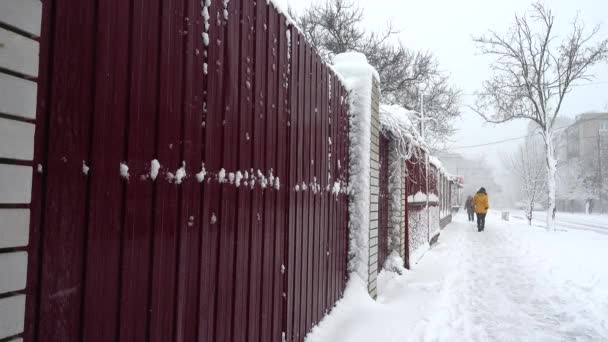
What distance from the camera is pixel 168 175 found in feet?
5.70

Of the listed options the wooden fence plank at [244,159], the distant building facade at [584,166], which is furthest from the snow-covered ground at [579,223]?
the wooden fence plank at [244,159]

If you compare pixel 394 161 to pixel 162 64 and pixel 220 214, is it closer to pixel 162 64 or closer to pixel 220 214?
pixel 220 214

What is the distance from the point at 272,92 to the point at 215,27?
Result: 29.3 inches

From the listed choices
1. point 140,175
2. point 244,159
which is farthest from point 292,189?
point 140,175

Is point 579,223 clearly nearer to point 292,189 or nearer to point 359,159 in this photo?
point 359,159

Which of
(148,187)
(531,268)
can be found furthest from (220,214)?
(531,268)

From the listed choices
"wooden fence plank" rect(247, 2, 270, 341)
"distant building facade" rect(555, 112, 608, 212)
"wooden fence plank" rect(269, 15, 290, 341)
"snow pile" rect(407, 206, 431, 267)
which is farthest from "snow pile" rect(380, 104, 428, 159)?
"distant building facade" rect(555, 112, 608, 212)

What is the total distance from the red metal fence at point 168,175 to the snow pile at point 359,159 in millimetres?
1445

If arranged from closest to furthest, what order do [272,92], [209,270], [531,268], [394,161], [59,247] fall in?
1. [59,247]
2. [209,270]
3. [272,92]
4. [394,161]
5. [531,268]

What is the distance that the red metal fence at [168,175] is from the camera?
1.23 meters

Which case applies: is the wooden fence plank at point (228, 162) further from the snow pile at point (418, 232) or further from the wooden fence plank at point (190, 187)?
the snow pile at point (418, 232)

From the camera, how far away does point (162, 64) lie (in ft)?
5.57

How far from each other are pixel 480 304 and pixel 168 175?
197 inches

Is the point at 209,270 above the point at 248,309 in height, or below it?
above
